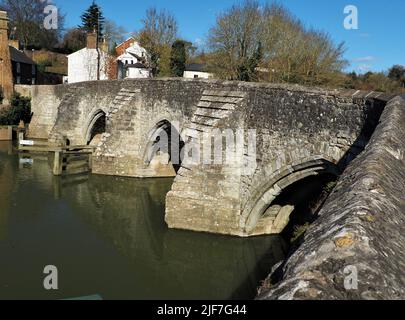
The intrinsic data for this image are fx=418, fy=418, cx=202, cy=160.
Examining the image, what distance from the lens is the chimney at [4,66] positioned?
3478 cm

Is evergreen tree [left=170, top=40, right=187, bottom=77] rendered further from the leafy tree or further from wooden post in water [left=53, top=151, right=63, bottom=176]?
the leafy tree

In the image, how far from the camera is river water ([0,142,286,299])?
8688 millimetres

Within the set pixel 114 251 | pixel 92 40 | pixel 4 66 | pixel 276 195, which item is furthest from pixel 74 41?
pixel 276 195

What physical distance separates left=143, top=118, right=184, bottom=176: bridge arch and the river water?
103 inches

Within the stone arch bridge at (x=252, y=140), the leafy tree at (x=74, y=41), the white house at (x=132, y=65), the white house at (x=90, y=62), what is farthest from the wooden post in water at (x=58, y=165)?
the leafy tree at (x=74, y=41)

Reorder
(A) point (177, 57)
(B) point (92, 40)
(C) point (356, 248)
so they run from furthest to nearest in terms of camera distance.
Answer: (B) point (92, 40) → (A) point (177, 57) → (C) point (356, 248)

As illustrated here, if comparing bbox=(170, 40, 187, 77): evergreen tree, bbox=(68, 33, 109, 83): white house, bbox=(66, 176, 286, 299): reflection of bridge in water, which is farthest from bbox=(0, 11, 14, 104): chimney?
bbox=(66, 176, 286, 299): reflection of bridge in water

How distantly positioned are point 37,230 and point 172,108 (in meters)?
6.96

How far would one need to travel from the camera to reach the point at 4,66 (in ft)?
115

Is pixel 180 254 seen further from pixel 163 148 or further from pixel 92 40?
pixel 92 40

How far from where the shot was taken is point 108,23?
5569cm

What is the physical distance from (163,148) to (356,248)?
56.3 ft

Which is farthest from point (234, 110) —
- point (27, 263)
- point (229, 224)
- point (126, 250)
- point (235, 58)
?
point (235, 58)
